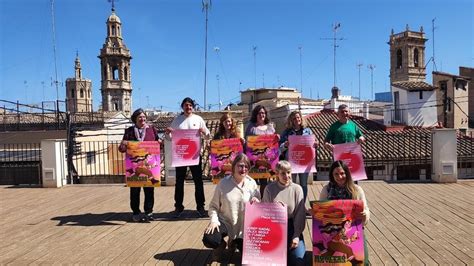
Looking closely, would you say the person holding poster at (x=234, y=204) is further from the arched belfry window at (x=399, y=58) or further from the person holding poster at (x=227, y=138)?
the arched belfry window at (x=399, y=58)

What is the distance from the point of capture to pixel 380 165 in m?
19.4

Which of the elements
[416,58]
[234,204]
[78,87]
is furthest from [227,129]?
[78,87]

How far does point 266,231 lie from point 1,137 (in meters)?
25.9

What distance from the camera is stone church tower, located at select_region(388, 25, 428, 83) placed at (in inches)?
2366

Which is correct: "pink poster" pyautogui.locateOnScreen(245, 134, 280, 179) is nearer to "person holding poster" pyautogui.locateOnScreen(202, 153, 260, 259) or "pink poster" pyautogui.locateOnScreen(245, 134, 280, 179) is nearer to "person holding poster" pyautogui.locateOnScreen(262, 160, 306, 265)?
"person holding poster" pyautogui.locateOnScreen(202, 153, 260, 259)

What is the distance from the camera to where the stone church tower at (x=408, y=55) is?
197ft

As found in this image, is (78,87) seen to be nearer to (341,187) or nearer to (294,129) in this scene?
(294,129)

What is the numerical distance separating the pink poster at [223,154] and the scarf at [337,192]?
1965mm

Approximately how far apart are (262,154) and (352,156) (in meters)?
1.33

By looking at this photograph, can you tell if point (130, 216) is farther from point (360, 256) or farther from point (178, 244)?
point (360, 256)

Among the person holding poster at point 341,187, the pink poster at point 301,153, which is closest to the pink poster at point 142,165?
the pink poster at point 301,153

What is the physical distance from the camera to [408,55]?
60.6 metres

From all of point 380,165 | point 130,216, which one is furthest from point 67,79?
point 130,216

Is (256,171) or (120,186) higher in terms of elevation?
(256,171)
